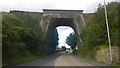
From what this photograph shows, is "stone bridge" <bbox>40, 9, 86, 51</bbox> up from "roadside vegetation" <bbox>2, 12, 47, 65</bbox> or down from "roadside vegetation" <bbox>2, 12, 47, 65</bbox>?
up

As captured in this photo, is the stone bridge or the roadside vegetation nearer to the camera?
the roadside vegetation

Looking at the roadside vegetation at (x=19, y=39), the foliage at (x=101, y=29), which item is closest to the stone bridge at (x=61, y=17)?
the roadside vegetation at (x=19, y=39)

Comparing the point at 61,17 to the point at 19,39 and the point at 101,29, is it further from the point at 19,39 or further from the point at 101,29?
the point at 19,39

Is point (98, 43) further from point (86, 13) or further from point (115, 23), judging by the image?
point (86, 13)

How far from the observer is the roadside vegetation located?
27781mm

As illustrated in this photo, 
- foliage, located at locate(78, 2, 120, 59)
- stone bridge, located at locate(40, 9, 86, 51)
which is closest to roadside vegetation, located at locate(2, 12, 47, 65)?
stone bridge, located at locate(40, 9, 86, 51)

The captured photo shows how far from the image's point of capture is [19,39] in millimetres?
39188

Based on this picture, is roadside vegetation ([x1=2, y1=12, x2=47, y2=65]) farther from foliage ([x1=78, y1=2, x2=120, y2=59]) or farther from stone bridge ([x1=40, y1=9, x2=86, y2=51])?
foliage ([x1=78, y1=2, x2=120, y2=59])

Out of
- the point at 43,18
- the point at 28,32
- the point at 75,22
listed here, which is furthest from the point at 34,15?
the point at 28,32

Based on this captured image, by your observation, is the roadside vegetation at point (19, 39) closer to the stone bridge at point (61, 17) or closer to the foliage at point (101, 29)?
the stone bridge at point (61, 17)

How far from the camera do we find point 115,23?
38.4m

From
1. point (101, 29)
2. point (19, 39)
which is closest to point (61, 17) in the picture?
point (101, 29)

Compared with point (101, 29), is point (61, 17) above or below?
above

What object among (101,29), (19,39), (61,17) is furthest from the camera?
(61,17)
